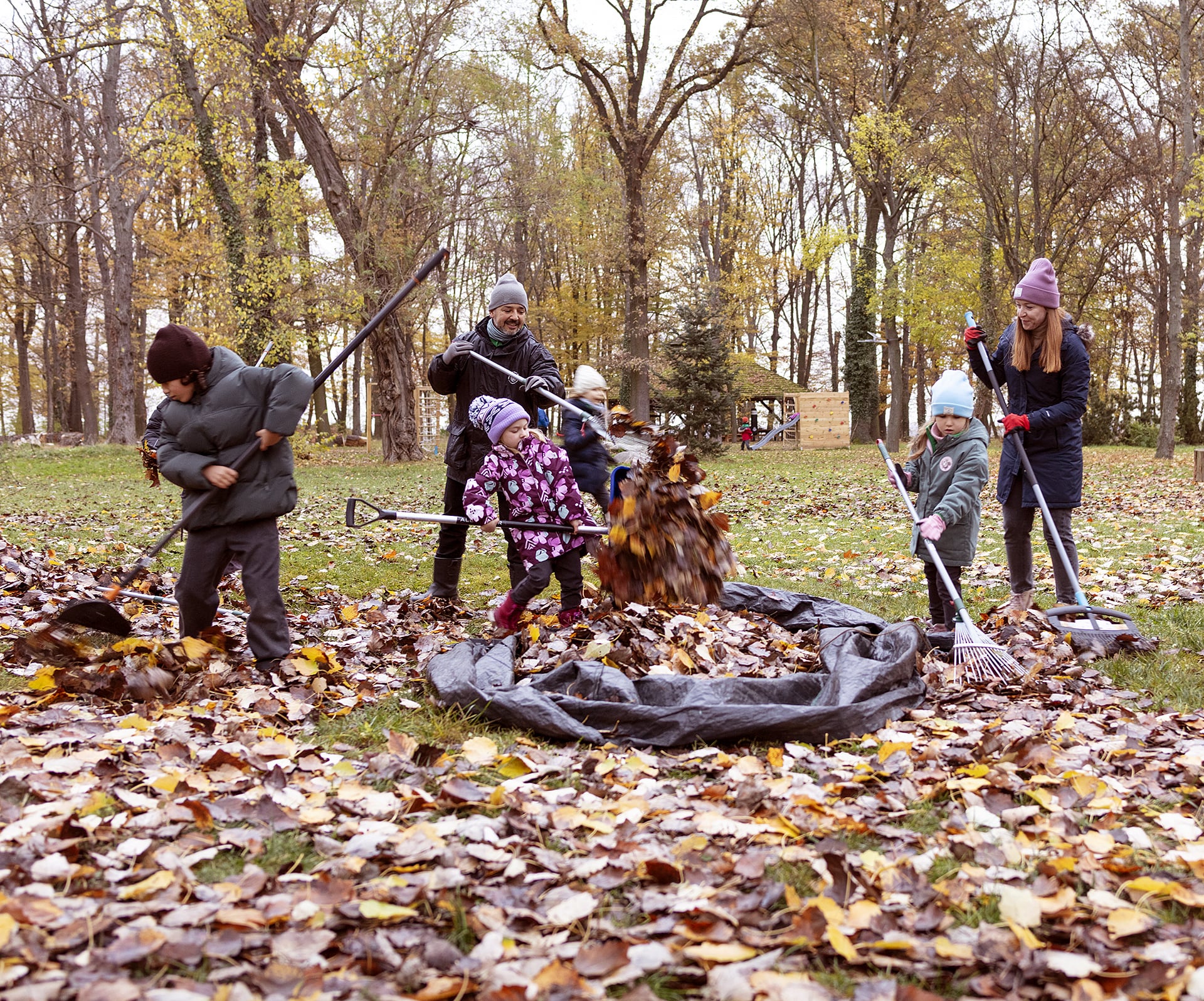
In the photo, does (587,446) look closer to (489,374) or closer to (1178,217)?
(489,374)

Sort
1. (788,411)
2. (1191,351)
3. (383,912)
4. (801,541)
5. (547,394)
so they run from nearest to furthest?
(383,912)
(547,394)
(801,541)
(1191,351)
(788,411)

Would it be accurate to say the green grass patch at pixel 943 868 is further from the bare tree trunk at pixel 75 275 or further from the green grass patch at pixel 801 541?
the bare tree trunk at pixel 75 275

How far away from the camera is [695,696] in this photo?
168 inches

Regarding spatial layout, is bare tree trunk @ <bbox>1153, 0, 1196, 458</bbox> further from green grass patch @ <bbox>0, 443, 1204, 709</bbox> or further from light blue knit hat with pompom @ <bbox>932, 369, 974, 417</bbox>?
light blue knit hat with pompom @ <bbox>932, 369, 974, 417</bbox>

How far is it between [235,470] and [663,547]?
8.07 feet

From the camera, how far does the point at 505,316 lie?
20.5 ft

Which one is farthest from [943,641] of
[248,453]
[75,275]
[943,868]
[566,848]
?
[75,275]

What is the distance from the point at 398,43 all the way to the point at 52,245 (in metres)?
18.4

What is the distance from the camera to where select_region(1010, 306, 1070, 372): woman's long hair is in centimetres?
571

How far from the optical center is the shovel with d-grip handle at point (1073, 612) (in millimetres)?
5230

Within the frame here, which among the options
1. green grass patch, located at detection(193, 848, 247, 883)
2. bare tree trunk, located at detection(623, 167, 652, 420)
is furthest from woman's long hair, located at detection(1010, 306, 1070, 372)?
bare tree trunk, located at detection(623, 167, 652, 420)

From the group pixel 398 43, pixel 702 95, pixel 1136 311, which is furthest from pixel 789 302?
pixel 398 43

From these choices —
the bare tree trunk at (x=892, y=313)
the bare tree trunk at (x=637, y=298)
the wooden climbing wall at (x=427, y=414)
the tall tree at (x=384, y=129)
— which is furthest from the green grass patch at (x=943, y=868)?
the wooden climbing wall at (x=427, y=414)

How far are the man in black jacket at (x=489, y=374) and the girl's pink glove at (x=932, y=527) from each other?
2.43 m
